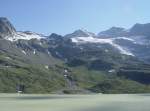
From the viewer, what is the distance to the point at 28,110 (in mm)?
87188

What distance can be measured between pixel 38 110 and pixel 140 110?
24.8 meters

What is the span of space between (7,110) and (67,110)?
1454cm

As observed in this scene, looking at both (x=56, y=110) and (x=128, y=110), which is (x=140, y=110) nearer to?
(x=128, y=110)

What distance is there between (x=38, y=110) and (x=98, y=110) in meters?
14.8

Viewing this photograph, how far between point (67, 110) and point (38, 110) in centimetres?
711

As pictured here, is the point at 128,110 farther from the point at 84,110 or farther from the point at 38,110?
the point at 38,110

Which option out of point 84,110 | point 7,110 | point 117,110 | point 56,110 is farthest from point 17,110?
point 117,110

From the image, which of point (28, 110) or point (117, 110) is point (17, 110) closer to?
point (28, 110)

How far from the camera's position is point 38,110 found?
88.1m

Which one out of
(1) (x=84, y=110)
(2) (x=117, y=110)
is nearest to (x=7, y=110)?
(1) (x=84, y=110)

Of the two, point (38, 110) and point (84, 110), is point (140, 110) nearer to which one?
point (84, 110)

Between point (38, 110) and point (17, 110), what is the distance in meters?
5.09

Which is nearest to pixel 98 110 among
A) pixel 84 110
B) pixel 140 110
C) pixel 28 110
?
pixel 84 110

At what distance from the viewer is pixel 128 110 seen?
9006 centimetres
